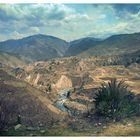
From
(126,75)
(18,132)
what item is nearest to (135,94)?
(126,75)

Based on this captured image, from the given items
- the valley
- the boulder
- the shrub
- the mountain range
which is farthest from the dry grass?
the mountain range

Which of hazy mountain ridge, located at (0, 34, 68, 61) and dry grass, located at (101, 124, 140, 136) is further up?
hazy mountain ridge, located at (0, 34, 68, 61)

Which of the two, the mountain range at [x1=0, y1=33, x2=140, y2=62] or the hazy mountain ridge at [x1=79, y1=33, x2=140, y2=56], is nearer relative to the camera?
the hazy mountain ridge at [x1=79, y1=33, x2=140, y2=56]

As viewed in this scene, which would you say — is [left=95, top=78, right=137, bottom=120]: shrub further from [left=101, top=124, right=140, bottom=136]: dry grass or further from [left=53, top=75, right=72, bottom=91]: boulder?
[left=53, top=75, right=72, bottom=91]: boulder

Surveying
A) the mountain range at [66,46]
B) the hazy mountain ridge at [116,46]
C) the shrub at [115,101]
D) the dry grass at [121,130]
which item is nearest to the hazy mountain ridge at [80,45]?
the mountain range at [66,46]

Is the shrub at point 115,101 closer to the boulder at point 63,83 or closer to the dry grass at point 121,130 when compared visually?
A: the dry grass at point 121,130

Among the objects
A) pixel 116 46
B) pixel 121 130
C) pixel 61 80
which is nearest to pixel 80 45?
pixel 116 46

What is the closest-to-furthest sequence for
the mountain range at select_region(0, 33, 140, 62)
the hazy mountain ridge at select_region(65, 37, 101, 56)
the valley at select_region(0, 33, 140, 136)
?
1. the valley at select_region(0, 33, 140, 136)
2. the mountain range at select_region(0, 33, 140, 62)
3. the hazy mountain ridge at select_region(65, 37, 101, 56)

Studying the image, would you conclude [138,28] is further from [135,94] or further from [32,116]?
[32,116]

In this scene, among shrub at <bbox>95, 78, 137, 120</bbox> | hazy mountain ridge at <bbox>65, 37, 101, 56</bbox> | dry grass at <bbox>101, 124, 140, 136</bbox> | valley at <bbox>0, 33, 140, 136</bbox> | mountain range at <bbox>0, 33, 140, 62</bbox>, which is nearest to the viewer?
dry grass at <bbox>101, 124, 140, 136</bbox>
